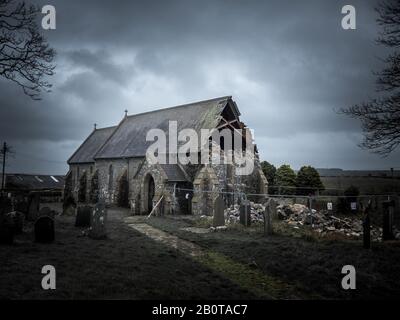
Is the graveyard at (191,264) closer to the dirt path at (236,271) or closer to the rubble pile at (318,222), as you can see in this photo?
the dirt path at (236,271)

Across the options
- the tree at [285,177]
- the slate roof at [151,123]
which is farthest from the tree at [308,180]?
the slate roof at [151,123]

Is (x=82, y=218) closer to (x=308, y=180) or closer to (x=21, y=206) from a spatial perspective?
(x=21, y=206)

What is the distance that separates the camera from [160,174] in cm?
2048

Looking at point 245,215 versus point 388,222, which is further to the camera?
point 245,215

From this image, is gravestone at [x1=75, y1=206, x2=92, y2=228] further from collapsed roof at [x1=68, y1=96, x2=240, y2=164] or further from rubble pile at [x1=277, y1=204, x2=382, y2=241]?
collapsed roof at [x1=68, y1=96, x2=240, y2=164]

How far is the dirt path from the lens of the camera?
6.46m

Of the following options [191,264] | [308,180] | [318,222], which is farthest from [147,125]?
[191,264]

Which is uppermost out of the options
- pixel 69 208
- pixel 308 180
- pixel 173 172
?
pixel 173 172

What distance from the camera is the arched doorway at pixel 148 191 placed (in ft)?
71.8

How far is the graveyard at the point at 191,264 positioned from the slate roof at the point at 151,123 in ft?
42.4

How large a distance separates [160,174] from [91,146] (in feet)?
68.4
